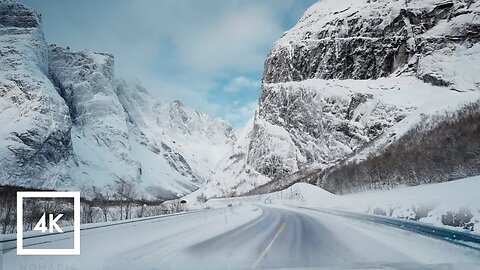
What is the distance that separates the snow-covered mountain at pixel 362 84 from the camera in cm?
15438

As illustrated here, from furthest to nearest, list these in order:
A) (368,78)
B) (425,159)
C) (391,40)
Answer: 1. (391,40)
2. (368,78)
3. (425,159)

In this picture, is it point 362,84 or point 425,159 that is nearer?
point 425,159

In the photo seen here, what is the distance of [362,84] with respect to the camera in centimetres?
17400

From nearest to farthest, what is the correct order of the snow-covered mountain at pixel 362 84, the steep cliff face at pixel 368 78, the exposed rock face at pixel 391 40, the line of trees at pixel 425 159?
the line of trees at pixel 425 159 < the snow-covered mountain at pixel 362 84 < the steep cliff face at pixel 368 78 < the exposed rock face at pixel 391 40

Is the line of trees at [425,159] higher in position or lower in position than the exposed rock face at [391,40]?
lower

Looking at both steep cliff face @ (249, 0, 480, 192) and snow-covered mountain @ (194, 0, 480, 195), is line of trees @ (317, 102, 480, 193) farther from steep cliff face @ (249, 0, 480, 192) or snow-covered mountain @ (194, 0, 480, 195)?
steep cliff face @ (249, 0, 480, 192)

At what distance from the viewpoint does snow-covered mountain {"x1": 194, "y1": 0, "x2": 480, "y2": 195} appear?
15438 cm

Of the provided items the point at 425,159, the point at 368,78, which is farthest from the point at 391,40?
the point at 425,159

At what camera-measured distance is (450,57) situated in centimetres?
16350

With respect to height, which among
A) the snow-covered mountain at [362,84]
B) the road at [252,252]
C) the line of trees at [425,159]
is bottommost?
the road at [252,252]

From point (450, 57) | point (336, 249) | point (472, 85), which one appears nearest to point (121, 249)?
point (336, 249)

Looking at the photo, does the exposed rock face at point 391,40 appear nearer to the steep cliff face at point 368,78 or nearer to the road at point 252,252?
the steep cliff face at point 368,78

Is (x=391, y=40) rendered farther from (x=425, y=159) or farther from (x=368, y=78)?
(x=425, y=159)

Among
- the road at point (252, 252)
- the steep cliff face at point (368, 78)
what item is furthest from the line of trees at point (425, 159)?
the road at point (252, 252)
